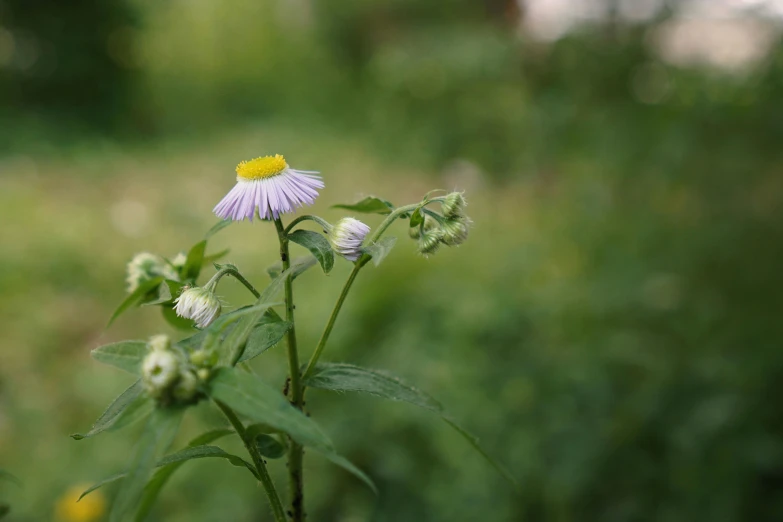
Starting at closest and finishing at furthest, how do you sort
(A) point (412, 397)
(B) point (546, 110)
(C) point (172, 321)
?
(A) point (412, 397) → (C) point (172, 321) → (B) point (546, 110)

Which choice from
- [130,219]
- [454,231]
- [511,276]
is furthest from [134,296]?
[130,219]

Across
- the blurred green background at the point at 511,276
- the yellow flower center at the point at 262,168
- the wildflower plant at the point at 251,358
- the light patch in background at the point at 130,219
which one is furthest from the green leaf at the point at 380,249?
the light patch in background at the point at 130,219

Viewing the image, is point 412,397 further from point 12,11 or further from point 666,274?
point 12,11

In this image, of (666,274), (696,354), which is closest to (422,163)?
(666,274)

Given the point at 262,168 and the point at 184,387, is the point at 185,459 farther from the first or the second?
the point at 262,168

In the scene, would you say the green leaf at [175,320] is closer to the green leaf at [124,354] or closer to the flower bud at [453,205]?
the green leaf at [124,354]

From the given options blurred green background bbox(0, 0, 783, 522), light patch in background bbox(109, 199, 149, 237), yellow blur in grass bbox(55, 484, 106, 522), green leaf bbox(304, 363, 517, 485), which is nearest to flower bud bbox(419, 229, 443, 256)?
green leaf bbox(304, 363, 517, 485)
